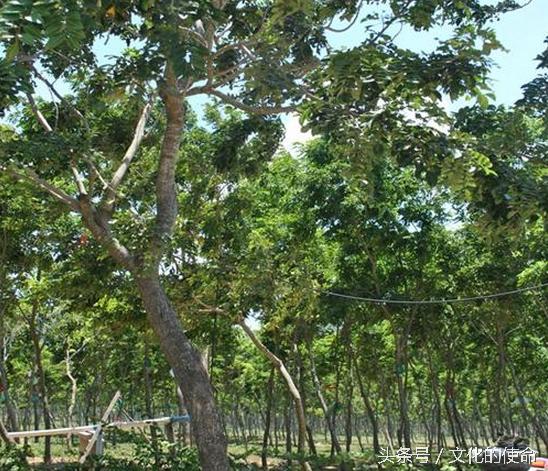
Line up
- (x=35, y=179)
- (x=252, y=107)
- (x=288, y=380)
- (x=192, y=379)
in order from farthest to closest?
(x=288, y=380), (x=252, y=107), (x=35, y=179), (x=192, y=379)

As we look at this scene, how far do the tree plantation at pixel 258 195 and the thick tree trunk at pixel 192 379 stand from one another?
0.07ft

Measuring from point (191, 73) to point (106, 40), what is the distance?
10.8 ft

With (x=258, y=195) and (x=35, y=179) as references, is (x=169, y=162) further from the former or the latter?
(x=258, y=195)

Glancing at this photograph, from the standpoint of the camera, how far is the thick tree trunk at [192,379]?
21.8 feet

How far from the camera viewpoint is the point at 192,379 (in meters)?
6.81

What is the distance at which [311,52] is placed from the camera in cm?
764

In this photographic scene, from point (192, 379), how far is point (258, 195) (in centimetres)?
758

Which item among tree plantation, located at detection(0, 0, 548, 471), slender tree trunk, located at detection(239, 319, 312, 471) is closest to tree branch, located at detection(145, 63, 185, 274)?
tree plantation, located at detection(0, 0, 548, 471)

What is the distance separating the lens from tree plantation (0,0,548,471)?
535cm

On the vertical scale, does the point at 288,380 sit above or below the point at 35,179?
below

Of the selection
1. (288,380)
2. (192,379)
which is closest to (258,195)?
(288,380)

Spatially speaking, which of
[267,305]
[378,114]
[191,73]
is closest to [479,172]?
[378,114]

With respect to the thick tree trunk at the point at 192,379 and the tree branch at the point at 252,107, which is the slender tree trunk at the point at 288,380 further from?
the tree branch at the point at 252,107

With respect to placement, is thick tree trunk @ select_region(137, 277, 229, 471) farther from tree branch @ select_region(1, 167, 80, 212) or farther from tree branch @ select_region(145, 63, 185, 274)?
tree branch @ select_region(1, 167, 80, 212)
